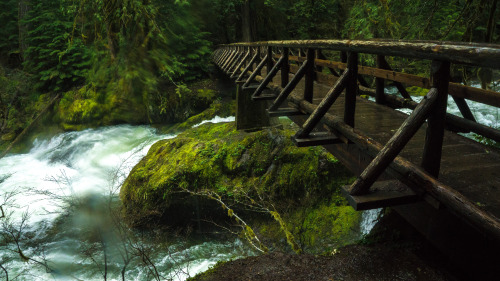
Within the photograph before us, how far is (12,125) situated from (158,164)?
11.0 meters

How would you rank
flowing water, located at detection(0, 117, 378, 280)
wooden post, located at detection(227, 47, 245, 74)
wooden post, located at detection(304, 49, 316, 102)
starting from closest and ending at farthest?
wooden post, located at detection(304, 49, 316, 102) → flowing water, located at detection(0, 117, 378, 280) → wooden post, located at detection(227, 47, 245, 74)

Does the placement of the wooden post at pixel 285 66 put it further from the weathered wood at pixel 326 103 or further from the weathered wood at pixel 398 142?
the weathered wood at pixel 398 142

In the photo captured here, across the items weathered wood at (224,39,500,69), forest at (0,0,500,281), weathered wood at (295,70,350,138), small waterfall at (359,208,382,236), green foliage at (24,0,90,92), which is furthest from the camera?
green foliage at (24,0,90,92)

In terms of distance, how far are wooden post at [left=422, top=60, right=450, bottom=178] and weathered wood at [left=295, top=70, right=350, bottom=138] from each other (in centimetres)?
103

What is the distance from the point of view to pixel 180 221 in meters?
7.86

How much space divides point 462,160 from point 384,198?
0.97 metres

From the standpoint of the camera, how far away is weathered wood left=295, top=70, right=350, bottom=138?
292 centimetres

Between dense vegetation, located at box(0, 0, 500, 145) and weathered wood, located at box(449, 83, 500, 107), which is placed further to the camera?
dense vegetation, located at box(0, 0, 500, 145)

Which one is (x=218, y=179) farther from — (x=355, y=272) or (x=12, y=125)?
(x=12, y=125)

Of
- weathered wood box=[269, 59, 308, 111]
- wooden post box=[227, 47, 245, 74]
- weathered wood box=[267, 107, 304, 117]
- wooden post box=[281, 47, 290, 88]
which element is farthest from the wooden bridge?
wooden post box=[227, 47, 245, 74]

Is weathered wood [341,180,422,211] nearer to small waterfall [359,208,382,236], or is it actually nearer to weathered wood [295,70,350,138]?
weathered wood [295,70,350,138]

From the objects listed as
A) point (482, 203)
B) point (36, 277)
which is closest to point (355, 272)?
point (482, 203)

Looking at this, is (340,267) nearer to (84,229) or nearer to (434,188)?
(434,188)

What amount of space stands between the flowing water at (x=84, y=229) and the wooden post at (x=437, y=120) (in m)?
3.34
